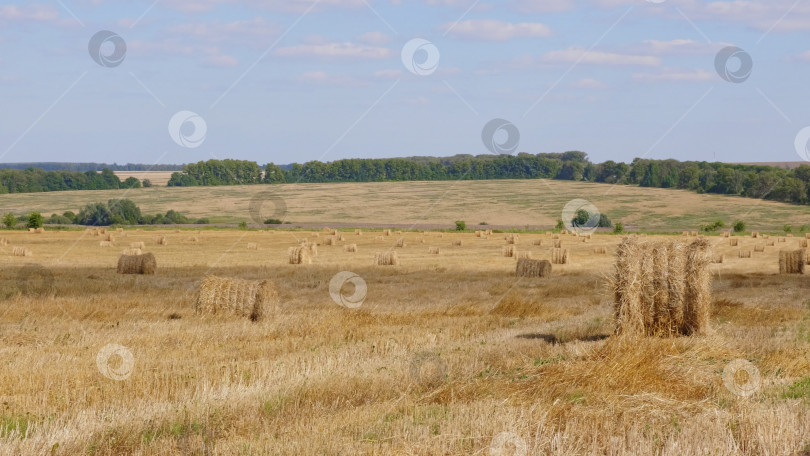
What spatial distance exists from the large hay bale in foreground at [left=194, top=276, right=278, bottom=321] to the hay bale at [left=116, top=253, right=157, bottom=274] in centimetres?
1275

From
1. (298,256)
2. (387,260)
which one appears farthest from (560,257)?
(298,256)

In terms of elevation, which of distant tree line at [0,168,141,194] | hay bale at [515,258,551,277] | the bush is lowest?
hay bale at [515,258,551,277]

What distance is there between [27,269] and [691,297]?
23.8 metres

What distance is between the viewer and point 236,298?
18.1 meters

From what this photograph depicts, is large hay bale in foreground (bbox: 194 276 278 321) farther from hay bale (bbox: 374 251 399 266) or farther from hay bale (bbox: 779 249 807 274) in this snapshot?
hay bale (bbox: 779 249 807 274)

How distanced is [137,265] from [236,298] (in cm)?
1349

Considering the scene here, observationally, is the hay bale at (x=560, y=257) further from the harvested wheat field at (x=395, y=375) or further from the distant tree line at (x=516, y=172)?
the distant tree line at (x=516, y=172)

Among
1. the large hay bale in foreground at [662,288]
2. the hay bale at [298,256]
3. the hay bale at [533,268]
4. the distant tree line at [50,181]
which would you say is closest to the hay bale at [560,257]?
the hay bale at [533,268]

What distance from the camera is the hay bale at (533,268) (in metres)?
31.4

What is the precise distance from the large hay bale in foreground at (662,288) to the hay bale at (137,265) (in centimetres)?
2034

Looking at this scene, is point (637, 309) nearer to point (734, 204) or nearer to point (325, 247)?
point (325, 247)

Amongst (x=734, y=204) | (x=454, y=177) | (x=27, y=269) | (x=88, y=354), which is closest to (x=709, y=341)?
(x=88, y=354)

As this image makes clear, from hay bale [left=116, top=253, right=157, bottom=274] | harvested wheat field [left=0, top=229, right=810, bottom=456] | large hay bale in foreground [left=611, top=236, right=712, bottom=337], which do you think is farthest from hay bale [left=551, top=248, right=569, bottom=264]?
large hay bale in foreground [left=611, top=236, right=712, bottom=337]

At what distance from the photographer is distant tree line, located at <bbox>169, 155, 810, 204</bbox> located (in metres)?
126
